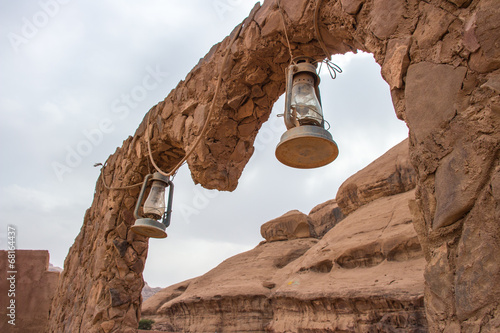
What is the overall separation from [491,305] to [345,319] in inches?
370

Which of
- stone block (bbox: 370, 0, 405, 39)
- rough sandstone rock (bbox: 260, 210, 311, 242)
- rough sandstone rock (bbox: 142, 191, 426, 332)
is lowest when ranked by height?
rough sandstone rock (bbox: 142, 191, 426, 332)

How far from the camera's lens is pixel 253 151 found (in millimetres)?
3066

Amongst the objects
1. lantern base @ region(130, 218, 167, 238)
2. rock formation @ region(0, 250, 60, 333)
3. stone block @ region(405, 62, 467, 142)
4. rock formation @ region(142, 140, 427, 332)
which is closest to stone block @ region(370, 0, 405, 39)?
stone block @ region(405, 62, 467, 142)

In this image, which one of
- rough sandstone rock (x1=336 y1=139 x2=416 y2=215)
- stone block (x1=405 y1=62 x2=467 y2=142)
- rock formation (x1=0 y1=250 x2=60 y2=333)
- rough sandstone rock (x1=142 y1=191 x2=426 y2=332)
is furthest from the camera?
rough sandstone rock (x1=336 y1=139 x2=416 y2=215)

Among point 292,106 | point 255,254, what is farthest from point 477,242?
point 255,254

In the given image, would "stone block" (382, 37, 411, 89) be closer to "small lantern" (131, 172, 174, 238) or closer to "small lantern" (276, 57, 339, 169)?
"small lantern" (276, 57, 339, 169)

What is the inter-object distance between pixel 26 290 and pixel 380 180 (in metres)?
11.2

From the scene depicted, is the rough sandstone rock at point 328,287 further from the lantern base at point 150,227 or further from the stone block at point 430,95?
the stone block at point 430,95

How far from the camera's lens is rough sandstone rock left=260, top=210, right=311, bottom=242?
19.0m

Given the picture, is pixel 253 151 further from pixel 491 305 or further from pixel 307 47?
pixel 491 305

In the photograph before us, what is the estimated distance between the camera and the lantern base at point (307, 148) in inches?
54.4

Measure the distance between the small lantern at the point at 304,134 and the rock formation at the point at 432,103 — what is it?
0.31 m

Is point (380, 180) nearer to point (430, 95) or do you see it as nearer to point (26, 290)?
point (26, 290)

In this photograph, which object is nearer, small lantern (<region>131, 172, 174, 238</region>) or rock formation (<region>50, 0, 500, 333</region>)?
rock formation (<region>50, 0, 500, 333</region>)
